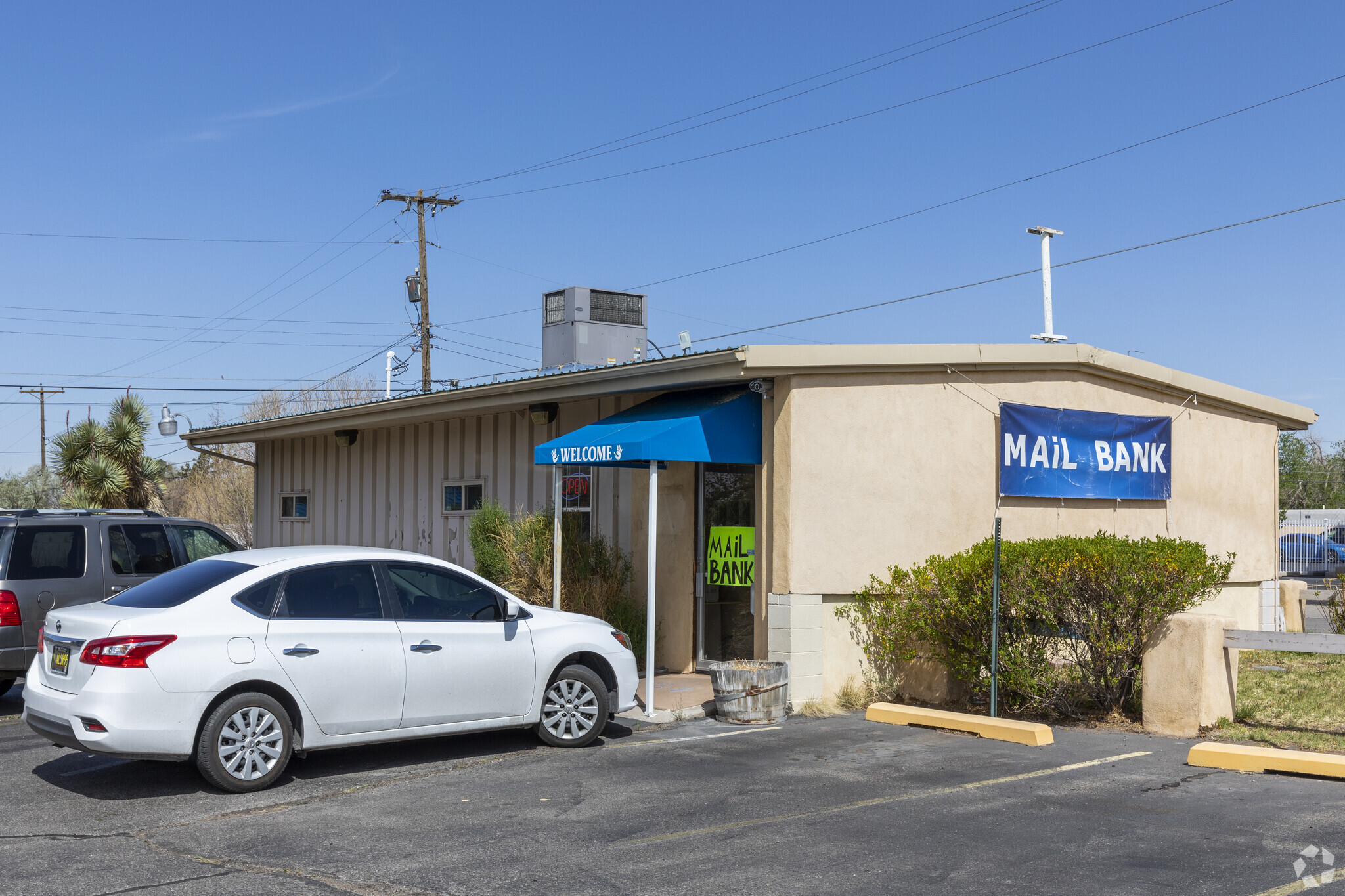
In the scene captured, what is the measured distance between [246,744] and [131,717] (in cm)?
72

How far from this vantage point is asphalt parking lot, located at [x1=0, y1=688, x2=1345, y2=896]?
5.79m

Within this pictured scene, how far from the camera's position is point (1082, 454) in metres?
12.6

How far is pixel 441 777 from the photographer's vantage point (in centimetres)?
813

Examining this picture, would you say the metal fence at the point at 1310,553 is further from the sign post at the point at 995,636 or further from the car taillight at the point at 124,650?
the car taillight at the point at 124,650

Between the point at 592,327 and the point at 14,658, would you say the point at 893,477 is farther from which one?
the point at 14,658

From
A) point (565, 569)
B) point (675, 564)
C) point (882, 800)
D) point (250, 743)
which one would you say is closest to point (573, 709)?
point (250, 743)

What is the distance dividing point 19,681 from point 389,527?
20.5 ft

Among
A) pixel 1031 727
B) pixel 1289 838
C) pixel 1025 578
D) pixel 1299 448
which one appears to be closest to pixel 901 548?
pixel 1025 578

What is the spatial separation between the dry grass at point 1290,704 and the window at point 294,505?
1484 centimetres

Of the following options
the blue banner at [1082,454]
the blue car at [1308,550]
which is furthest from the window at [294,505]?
the blue car at [1308,550]

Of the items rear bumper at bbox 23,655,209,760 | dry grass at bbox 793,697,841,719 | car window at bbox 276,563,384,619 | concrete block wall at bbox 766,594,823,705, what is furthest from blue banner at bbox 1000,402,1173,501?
rear bumper at bbox 23,655,209,760

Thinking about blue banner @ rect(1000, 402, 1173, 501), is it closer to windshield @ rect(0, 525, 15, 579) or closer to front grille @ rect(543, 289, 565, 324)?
front grille @ rect(543, 289, 565, 324)

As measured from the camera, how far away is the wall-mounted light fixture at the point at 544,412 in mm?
14724

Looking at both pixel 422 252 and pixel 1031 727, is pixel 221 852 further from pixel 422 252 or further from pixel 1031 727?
pixel 422 252
